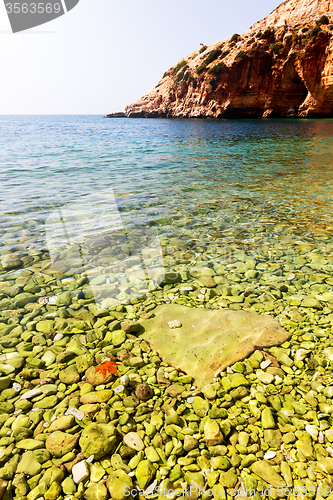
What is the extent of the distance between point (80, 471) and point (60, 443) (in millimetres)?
321

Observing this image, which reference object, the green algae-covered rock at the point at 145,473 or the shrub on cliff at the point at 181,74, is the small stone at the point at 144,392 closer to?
the green algae-covered rock at the point at 145,473

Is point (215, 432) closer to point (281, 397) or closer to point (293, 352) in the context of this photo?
point (281, 397)

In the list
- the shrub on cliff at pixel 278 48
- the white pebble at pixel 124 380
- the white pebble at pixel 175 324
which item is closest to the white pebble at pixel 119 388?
the white pebble at pixel 124 380

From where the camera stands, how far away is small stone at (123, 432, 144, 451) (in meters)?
2.39

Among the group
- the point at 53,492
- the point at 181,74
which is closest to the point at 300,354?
the point at 53,492

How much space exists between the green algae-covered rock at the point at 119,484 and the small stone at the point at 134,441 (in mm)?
214

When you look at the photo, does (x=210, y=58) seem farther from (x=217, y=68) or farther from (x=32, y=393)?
(x=32, y=393)

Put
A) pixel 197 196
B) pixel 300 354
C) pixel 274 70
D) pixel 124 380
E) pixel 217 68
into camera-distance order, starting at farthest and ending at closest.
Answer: pixel 217 68 → pixel 274 70 → pixel 197 196 → pixel 300 354 → pixel 124 380

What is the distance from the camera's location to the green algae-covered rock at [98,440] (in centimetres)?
233

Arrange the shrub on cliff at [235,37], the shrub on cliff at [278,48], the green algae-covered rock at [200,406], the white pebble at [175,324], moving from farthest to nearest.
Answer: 1. the shrub on cliff at [235,37]
2. the shrub on cliff at [278,48]
3. the white pebble at [175,324]
4. the green algae-covered rock at [200,406]

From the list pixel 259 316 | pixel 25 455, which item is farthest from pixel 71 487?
pixel 259 316

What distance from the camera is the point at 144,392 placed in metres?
2.84

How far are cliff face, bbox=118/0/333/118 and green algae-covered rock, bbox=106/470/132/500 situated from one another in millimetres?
68569

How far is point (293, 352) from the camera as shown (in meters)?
3.28
